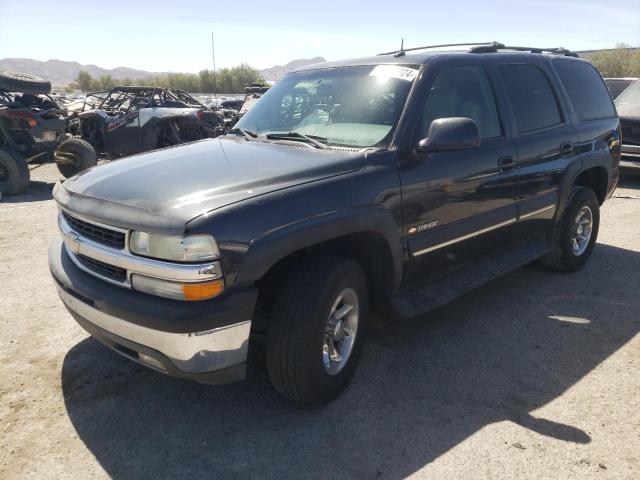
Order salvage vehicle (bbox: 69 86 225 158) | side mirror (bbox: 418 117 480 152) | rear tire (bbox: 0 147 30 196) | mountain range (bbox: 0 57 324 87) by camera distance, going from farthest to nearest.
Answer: mountain range (bbox: 0 57 324 87) < salvage vehicle (bbox: 69 86 225 158) < rear tire (bbox: 0 147 30 196) < side mirror (bbox: 418 117 480 152)

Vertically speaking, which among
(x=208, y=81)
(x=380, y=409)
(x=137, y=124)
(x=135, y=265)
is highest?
(x=208, y=81)

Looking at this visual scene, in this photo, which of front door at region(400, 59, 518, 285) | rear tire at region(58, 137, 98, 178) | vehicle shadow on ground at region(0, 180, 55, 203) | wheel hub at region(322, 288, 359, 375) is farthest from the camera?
rear tire at region(58, 137, 98, 178)

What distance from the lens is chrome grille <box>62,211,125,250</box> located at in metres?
2.59

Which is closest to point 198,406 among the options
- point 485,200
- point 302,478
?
point 302,478

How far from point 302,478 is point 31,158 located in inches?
379

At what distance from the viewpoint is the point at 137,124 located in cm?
1069

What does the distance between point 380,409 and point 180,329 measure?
1280 mm

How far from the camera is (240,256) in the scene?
2400mm

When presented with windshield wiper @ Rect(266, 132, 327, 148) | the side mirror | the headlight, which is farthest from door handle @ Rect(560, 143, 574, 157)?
the headlight

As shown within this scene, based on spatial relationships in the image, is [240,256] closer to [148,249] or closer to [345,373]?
[148,249]

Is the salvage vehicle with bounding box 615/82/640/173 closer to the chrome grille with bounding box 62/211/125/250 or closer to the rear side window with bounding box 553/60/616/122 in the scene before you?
the rear side window with bounding box 553/60/616/122

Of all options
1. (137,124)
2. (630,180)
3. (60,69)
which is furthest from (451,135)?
(60,69)

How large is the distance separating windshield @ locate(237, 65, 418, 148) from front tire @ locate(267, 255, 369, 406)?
89 centimetres

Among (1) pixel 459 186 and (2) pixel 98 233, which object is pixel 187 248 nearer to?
(2) pixel 98 233
